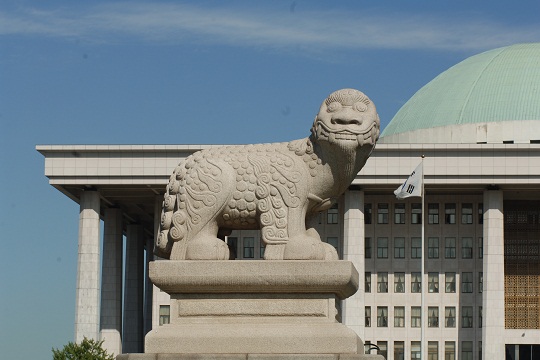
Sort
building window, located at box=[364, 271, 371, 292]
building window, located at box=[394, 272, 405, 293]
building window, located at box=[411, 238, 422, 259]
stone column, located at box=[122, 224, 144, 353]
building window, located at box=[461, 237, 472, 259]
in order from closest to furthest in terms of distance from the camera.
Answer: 1. building window, located at box=[364, 271, 371, 292]
2. building window, located at box=[394, 272, 405, 293]
3. building window, located at box=[461, 237, 472, 259]
4. building window, located at box=[411, 238, 422, 259]
5. stone column, located at box=[122, 224, 144, 353]

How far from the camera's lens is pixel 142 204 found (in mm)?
87250

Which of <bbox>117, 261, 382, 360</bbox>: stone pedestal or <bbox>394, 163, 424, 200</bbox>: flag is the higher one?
<bbox>394, 163, 424, 200</bbox>: flag

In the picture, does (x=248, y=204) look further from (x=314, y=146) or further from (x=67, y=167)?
(x=67, y=167)

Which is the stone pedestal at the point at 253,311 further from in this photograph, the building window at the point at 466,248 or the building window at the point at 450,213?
the building window at the point at 450,213

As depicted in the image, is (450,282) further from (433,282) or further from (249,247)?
(249,247)

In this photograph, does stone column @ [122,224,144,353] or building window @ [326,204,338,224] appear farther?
stone column @ [122,224,144,353]

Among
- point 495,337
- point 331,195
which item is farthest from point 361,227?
point 331,195

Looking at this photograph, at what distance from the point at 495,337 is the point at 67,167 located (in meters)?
26.5

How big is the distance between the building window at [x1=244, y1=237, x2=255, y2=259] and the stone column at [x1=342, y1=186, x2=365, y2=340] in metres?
6.40

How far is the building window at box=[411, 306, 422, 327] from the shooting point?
83562mm

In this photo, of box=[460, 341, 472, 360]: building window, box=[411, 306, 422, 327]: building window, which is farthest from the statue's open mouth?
box=[411, 306, 422, 327]: building window

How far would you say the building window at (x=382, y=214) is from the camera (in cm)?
8550

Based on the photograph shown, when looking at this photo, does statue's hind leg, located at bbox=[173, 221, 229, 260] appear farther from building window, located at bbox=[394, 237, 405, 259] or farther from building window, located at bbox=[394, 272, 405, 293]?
building window, located at bbox=[394, 237, 405, 259]

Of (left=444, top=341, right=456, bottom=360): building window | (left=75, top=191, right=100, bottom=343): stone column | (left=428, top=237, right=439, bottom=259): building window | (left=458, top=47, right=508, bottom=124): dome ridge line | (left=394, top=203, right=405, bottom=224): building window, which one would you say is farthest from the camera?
(left=458, top=47, right=508, bottom=124): dome ridge line
